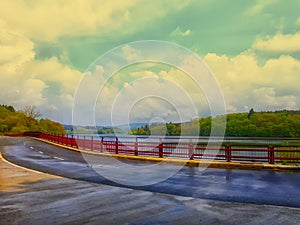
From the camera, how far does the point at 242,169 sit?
1644cm

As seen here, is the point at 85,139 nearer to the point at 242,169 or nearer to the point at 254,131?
the point at 242,169

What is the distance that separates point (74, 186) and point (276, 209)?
6510 millimetres

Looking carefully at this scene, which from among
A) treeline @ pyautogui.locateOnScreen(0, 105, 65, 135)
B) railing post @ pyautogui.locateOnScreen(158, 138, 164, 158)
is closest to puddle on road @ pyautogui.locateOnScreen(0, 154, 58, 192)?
railing post @ pyautogui.locateOnScreen(158, 138, 164, 158)

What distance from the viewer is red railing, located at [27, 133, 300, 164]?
17603mm

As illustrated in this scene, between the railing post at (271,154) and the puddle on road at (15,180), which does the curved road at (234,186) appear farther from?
the railing post at (271,154)

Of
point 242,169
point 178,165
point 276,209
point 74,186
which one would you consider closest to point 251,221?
point 276,209

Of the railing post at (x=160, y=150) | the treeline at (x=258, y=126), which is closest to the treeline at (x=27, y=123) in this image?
the treeline at (x=258, y=126)

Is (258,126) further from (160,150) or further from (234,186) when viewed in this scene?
(234,186)

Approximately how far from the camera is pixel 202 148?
63.4 feet

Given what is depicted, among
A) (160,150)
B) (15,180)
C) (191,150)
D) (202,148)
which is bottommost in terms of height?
(15,180)

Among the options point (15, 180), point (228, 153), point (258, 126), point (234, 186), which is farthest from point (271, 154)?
point (258, 126)

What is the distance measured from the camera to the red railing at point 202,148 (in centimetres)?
1760

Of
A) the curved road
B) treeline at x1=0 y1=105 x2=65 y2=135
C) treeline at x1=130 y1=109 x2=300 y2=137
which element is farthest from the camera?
treeline at x1=0 y1=105 x2=65 y2=135

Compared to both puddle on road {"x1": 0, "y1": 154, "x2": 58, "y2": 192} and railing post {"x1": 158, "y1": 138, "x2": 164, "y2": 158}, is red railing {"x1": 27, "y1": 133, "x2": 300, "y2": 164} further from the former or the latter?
puddle on road {"x1": 0, "y1": 154, "x2": 58, "y2": 192}
